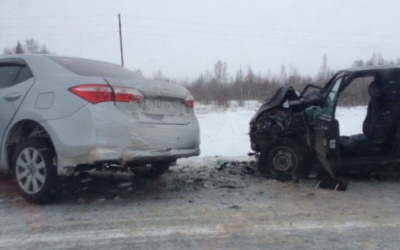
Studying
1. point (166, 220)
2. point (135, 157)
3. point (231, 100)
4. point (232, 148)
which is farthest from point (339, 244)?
point (231, 100)

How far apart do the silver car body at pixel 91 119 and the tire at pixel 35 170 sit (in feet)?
0.67

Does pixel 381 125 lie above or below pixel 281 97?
below

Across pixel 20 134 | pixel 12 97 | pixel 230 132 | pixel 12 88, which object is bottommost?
pixel 230 132

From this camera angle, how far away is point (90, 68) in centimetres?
520

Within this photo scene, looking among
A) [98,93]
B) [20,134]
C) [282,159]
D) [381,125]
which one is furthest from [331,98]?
[20,134]

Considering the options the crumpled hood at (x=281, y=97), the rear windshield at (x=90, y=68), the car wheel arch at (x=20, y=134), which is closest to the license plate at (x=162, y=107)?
the rear windshield at (x=90, y=68)

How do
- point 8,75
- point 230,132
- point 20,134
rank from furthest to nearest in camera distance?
1. point 230,132
2. point 8,75
3. point 20,134

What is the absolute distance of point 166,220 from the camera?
4270mm

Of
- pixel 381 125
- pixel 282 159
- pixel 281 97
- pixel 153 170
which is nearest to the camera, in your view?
pixel 381 125

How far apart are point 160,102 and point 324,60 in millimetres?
40320

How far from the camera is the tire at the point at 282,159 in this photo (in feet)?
20.5

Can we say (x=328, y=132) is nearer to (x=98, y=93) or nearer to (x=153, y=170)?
(x=153, y=170)

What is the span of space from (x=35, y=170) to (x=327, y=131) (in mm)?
3690

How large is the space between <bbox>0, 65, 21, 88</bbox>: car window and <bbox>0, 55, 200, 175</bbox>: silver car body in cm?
11
